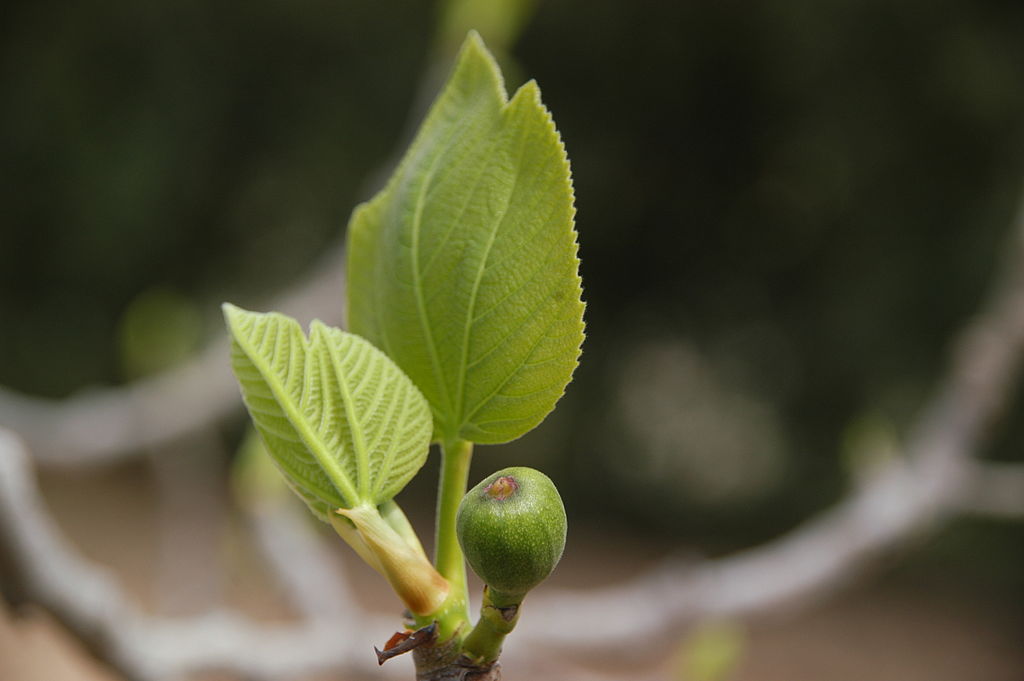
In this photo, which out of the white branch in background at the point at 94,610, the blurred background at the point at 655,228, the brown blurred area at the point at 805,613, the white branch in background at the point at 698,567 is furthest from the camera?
the blurred background at the point at 655,228

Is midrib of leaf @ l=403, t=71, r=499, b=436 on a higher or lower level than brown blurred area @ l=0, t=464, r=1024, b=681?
lower

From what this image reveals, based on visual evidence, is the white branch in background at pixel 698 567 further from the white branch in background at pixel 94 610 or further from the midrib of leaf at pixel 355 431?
the midrib of leaf at pixel 355 431

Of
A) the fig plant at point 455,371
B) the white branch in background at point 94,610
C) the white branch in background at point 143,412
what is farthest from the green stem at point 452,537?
the white branch in background at point 143,412

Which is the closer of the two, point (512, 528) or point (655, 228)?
point (512, 528)

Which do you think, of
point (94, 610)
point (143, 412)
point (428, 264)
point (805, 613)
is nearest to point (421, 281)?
point (428, 264)

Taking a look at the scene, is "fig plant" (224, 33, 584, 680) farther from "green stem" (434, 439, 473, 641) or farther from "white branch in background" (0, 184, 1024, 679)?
"white branch in background" (0, 184, 1024, 679)

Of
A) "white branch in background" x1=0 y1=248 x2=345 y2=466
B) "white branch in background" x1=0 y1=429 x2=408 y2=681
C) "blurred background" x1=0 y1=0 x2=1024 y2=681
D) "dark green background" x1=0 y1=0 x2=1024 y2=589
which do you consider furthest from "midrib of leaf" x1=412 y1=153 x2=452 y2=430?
"dark green background" x1=0 y1=0 x2=1024 y2=589

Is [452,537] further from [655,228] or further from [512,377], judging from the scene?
[655,228]
